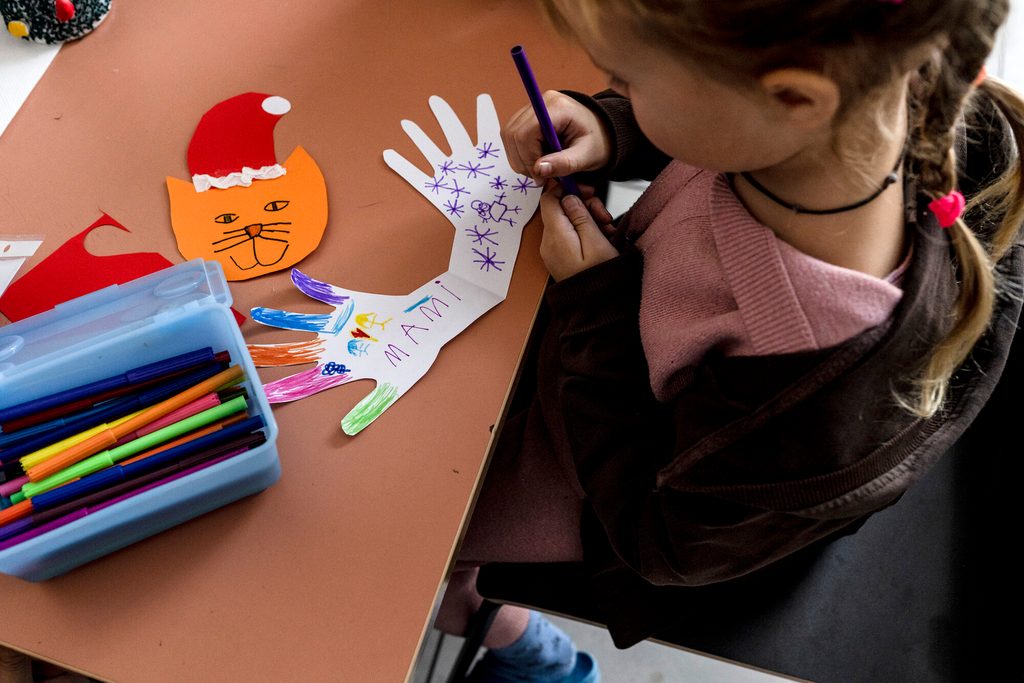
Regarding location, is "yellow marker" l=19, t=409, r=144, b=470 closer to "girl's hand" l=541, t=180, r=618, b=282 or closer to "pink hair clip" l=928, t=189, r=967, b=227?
"girl's hand" l=541, t=180, r=618, b=282

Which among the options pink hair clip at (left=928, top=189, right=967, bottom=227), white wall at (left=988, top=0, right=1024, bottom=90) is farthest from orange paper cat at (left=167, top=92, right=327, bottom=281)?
white wall at (left=988, top=0, right=1024, bottom=90)

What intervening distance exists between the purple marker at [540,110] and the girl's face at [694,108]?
A: 0.11 meters

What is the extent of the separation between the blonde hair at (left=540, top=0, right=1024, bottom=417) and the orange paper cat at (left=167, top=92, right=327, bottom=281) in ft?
0.91

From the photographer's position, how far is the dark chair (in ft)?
2.48

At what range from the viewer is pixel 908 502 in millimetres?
825

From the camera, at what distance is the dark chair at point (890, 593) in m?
0.75

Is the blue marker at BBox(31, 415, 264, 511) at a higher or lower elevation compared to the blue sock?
higher

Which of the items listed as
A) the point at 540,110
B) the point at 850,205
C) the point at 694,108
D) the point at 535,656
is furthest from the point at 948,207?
the point at 535,656

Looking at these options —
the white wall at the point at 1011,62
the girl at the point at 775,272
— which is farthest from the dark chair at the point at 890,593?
the white wall at the point at 1011,62

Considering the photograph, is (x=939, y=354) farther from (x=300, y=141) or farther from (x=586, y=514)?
(x=300, y=141)

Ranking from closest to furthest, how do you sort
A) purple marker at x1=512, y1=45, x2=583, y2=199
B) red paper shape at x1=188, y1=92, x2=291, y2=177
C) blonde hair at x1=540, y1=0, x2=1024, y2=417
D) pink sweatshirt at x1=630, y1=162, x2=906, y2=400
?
blonde hair at x1=540, y1=0, x2=1024, y2=417, pink sweatshirt at x1=630, y1=162, x2=906, y2=400, purple marker at x1=512, y1=45, x2=583, y2=199, red paper shape at x1=188, y1=92, x2=291, y2=177

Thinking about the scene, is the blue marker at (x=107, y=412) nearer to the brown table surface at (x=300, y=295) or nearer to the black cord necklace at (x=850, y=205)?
the brown table surface at (x=300, y=295)

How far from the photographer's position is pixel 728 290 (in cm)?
59

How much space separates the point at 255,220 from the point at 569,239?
0.28m
